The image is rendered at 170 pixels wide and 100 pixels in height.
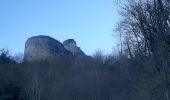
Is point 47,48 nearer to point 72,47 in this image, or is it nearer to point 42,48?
point 42,48

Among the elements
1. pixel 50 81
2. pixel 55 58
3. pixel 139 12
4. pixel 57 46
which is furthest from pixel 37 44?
pixel 139 12

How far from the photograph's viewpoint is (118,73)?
144 feet

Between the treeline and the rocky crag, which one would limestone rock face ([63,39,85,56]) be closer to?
the rocky crag

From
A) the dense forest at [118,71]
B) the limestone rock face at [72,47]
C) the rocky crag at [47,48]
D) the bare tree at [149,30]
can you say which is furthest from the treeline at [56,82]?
the bare tree at [149,30]

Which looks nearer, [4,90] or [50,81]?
[4,90]

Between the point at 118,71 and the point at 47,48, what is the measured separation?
59.6 feet

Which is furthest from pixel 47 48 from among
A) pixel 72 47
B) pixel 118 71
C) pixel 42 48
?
pixel 118 71

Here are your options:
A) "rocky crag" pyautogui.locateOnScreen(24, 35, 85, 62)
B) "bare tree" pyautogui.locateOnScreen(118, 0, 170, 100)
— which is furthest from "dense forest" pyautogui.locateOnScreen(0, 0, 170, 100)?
"rocky crag" pyautogui.locateOnScreen(24, 35, 85, 62)

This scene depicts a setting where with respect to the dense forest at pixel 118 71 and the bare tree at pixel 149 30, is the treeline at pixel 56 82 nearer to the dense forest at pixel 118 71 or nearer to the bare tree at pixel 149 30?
the dense forest at pixel 118 71

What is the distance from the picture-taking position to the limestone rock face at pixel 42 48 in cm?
5916

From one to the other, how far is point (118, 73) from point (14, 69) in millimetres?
11922

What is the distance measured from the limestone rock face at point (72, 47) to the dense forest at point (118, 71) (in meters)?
5.70

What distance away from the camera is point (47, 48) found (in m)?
59.4

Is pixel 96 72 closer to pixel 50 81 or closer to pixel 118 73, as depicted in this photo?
pixel 118 73
